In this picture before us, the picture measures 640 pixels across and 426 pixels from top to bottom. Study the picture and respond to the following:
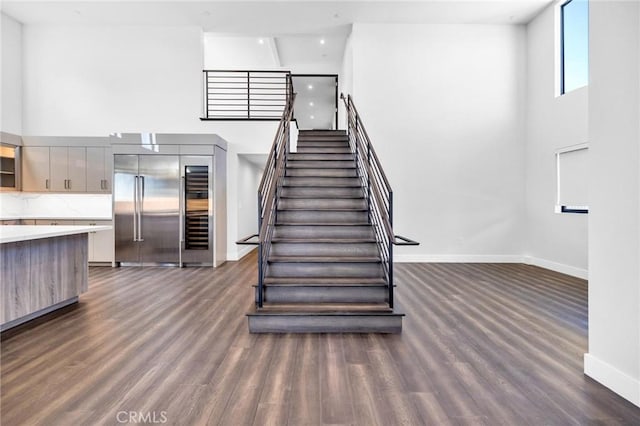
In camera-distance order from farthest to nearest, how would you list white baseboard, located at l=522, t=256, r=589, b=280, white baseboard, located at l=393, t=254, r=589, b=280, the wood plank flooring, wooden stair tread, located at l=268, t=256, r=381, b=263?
white baseboard, located at l=393, t=254, r=589, b=280 → white baseboard, located at l=522, t=256, r=589, b=280 → wooden stair tread, located at l=268, t=256, r=381, b=263 → the wood plank flooring

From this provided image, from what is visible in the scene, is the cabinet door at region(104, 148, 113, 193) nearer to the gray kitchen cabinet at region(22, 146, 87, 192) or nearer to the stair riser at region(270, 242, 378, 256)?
the gray kitchen cabinet at region(22, 146, 87, 192)

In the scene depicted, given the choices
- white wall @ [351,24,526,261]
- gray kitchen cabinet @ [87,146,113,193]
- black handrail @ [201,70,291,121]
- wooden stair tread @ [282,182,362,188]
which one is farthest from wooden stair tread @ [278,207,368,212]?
gray kitchen cabinet @ [87,146,113,193]

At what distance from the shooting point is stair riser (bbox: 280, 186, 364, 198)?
4973mm

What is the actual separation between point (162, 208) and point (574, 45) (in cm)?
851

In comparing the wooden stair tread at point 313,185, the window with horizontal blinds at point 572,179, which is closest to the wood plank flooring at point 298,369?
the wooden stair tread at point 313,185

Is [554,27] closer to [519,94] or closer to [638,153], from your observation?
[519,94]

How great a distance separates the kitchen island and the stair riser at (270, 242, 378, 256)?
2.25 metres

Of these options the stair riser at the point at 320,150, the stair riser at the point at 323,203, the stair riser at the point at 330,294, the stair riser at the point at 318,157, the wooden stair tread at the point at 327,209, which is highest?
the stair riser at the point at 320,150

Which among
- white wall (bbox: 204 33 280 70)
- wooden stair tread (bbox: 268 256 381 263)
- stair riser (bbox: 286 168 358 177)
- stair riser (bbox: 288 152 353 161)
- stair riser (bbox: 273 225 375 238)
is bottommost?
wooden stair tread (bbox: 268 256 381 263)

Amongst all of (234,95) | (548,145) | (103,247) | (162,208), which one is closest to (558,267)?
(548,145)

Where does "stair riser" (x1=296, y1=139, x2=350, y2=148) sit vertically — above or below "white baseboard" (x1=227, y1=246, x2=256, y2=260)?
above

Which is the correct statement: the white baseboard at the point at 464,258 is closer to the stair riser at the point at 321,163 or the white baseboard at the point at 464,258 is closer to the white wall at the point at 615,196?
the stair riser at the point at 321,163

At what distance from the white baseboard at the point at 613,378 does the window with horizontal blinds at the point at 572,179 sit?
4.36 m

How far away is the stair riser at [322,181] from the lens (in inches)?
205
